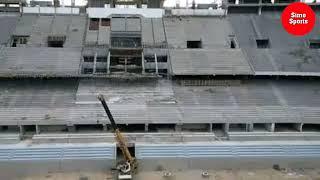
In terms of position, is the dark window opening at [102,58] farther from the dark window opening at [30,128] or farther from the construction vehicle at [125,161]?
the construction vehicle at [125,161]

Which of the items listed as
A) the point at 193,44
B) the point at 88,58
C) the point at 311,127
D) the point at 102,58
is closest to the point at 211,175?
the point at 311,127

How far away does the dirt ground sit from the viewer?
21.5 meters

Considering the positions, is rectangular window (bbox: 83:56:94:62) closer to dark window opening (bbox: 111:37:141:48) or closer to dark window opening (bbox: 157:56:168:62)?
dark window opening (bbox: 111:37:141:48)

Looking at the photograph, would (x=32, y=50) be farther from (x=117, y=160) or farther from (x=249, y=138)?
(x=249, y=138)

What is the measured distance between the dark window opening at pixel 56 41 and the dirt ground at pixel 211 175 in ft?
45.6

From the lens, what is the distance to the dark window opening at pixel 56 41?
32.6 m

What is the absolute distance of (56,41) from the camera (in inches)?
1293

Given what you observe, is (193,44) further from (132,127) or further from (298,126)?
(298,126)

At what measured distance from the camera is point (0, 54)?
98.4ft

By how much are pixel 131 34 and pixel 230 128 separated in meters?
11.6

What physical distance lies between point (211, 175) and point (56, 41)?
17.6 m

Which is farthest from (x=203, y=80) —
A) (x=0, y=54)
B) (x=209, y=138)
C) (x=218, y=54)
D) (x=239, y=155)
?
(x=0, y=54)

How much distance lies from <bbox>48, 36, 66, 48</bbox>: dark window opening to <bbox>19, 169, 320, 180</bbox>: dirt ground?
45.6 feet

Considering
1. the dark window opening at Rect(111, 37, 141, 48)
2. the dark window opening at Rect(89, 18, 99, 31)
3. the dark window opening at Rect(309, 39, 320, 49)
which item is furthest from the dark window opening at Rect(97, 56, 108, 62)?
the dark window opening at Rect(309, 39, 320, 49)
